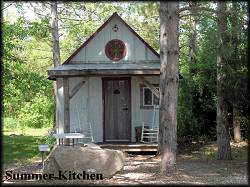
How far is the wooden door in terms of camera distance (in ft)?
53.9

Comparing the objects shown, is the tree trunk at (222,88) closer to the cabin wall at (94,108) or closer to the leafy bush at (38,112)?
the cabin wall at (94,108)

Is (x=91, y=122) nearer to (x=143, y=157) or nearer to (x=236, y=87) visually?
(x=143, y=157)

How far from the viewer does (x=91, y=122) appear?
16.3 metres

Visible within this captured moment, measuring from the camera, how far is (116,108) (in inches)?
648

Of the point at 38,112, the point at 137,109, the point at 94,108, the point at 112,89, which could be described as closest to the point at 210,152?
the point at 137,109

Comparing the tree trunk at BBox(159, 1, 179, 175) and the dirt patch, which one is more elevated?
the tree trunk at BBox(159, 1, 179, 175)

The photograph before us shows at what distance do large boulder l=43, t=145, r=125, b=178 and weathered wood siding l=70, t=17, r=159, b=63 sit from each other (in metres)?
6.99

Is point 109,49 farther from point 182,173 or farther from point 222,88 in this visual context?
point 182,173

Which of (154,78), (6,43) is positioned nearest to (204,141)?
(154,78)

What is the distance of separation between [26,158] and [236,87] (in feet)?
25.2

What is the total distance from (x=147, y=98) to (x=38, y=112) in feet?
44.7

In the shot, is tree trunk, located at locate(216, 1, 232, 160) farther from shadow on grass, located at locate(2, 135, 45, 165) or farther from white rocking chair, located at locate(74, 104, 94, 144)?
shadow on grass, located at locate(2, 135, 45, 165)

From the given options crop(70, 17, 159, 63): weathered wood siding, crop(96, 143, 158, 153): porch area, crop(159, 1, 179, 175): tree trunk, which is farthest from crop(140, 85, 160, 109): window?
crop(159, 1, 179, 175): tree trunk

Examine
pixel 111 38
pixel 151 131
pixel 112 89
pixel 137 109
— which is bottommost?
pixel 151 131
